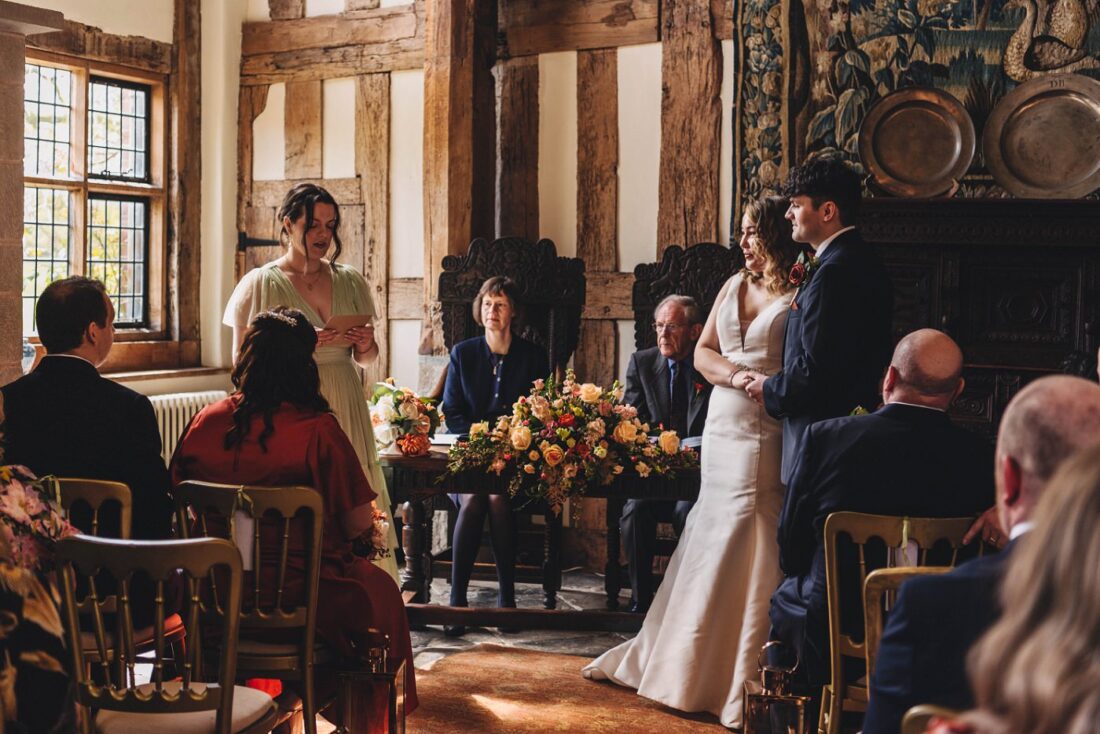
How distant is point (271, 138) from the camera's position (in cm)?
805

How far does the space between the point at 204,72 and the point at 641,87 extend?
297cm

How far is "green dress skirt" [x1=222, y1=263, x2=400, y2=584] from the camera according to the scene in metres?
5.01

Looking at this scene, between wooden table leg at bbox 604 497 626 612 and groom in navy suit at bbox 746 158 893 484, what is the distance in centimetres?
157

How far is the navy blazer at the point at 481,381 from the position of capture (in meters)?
6.16

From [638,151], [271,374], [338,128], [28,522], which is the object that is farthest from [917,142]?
[28,522]

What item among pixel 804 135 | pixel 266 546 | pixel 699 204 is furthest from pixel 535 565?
pixel 266 546

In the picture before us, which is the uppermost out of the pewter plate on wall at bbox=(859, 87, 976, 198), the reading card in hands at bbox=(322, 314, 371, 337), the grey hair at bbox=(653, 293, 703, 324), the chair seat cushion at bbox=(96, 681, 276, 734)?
the pewter plate on wall at bbox=(859, 87, 976, 198)

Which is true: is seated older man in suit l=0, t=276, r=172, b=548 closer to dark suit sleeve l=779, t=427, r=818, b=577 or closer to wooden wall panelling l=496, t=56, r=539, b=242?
dark suit sleeve l=779, t=427, r=818, b=577

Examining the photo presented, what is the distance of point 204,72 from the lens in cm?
794

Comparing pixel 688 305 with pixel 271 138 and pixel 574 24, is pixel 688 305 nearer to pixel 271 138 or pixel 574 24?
pixel 574 24

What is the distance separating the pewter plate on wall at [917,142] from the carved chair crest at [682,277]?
3.19ft

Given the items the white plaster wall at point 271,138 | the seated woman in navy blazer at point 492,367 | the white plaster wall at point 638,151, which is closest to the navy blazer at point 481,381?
the seated woman in navy blazer at point 492,367

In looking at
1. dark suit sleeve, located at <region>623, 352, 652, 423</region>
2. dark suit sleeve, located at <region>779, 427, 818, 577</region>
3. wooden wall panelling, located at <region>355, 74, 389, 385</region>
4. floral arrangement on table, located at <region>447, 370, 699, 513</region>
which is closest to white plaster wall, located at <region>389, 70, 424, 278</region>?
wooden wall panelling, located at <region>355, 74, 389, 385</region>

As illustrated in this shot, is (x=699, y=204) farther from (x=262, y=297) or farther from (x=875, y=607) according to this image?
(x=875, y=607)
